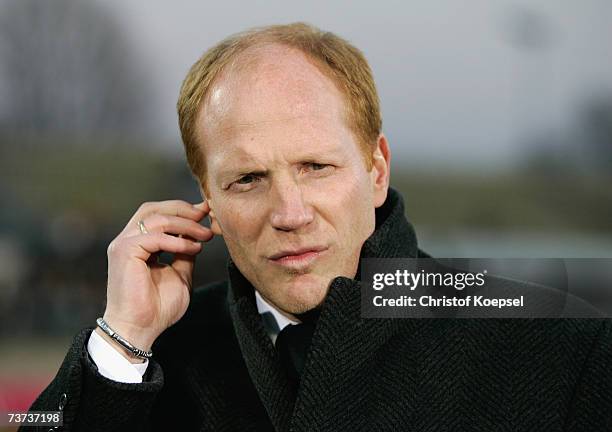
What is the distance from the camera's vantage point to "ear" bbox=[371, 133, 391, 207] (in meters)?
1.86

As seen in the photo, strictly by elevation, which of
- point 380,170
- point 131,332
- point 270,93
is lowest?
point 131,332

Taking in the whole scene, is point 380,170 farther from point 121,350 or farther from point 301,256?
point 121,350

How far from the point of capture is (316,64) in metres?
1.74

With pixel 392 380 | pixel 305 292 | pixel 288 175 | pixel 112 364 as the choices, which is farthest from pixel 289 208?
pixel 112 364

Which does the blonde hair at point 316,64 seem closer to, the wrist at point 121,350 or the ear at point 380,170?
the ear at point 380,170

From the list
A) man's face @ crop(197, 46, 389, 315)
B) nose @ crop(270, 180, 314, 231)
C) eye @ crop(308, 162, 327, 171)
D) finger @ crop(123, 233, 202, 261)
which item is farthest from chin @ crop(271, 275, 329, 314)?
finger @ crop(123, 233, 202, 261)

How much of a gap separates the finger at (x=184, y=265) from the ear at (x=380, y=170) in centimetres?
50

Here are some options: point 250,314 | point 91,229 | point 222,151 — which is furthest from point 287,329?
point 91,229

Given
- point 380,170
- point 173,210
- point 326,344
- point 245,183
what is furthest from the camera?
point 173,210

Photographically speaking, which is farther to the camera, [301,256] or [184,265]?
[184,265]

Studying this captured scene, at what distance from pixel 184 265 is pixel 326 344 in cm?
51

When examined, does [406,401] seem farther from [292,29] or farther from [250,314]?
[292,29]

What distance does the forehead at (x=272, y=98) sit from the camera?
5.52 ft

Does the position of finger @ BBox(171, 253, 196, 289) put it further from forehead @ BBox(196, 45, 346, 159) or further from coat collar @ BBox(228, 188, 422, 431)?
forehead @ BBox(196, 45, 346, 159)
